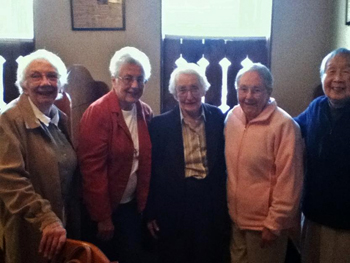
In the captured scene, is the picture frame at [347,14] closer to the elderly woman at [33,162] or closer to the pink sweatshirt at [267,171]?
the pink sweatshirt at [267,171]

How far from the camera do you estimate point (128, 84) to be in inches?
78.4

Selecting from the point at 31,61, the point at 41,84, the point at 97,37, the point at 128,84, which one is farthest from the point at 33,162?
the point at 97,37

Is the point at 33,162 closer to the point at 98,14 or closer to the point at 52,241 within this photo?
the point at 52,241

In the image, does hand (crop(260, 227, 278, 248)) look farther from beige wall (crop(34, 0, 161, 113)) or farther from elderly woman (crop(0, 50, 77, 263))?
beige wall (crop(34, 0, 161, 113))

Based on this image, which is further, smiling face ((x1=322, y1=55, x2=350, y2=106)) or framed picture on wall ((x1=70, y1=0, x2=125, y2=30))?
framed picture on wall ((x1=70, y1=0, x2=125, y2=30))

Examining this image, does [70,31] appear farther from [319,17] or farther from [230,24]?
[319,17]

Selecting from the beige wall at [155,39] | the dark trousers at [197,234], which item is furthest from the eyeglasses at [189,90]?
the beige wall at [155,39]

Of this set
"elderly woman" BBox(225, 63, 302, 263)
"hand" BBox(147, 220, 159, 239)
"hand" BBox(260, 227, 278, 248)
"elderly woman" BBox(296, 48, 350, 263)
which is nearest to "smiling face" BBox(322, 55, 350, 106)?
"elderly woman" BBox(296, 48, 350, 263)

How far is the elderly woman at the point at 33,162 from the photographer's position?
5.14 feet

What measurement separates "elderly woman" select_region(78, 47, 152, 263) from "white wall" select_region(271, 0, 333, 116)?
130 centimetres

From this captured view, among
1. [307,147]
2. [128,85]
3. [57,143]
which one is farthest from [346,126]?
[57,143]

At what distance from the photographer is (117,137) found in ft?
6.45

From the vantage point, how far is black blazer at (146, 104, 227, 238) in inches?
77.4

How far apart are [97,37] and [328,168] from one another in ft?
6.09
